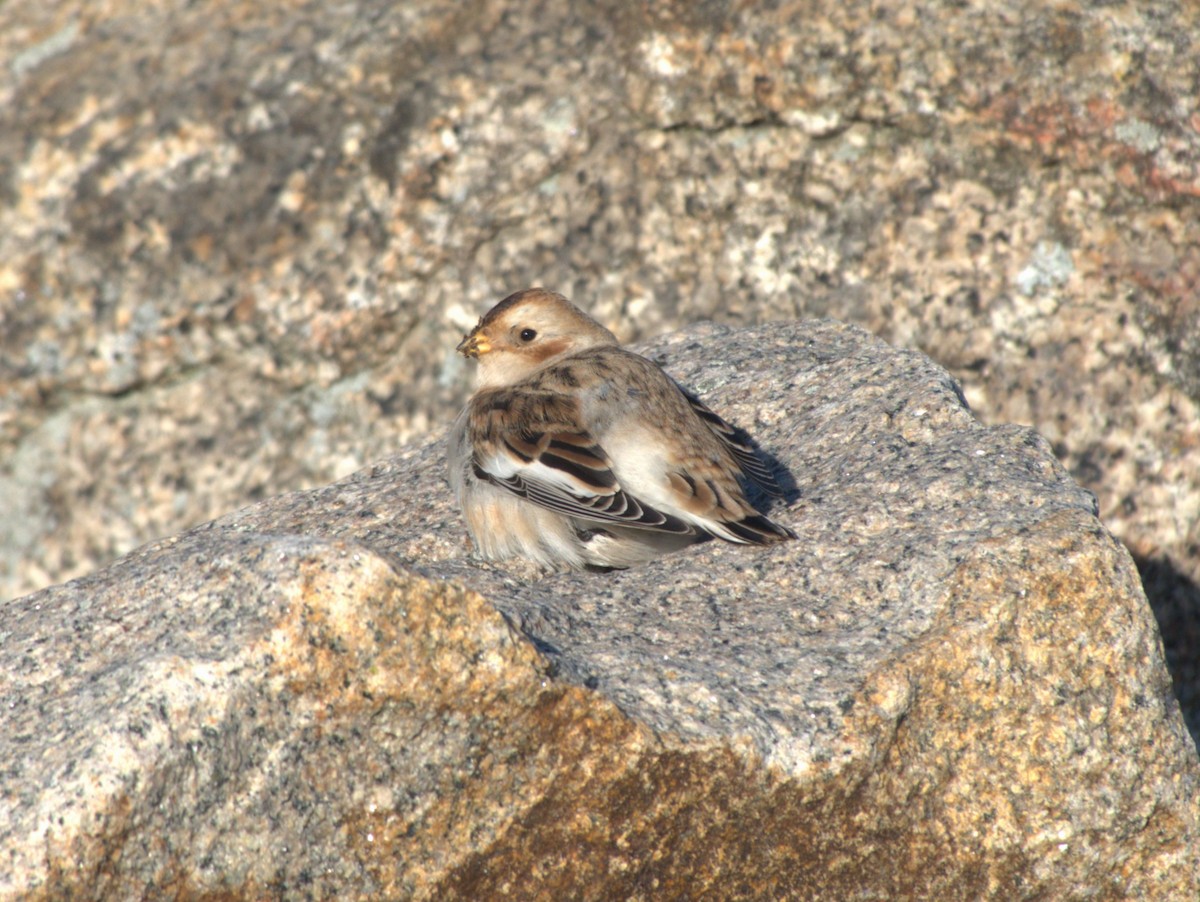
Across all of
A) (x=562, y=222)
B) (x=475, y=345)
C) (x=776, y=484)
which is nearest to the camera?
(x=776, y=484)

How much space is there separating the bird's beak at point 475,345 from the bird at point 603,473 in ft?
1.60

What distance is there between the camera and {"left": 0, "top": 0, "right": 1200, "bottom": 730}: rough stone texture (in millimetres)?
6039

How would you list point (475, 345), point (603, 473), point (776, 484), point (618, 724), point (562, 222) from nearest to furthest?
point (618, 724)
point (603, 473)
point (776, 484)
point (475, 345)
point (562, 222)

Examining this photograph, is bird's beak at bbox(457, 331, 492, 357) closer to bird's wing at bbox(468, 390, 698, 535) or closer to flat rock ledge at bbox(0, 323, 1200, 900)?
bird's wing at bbox(468, 390, 698, 535)

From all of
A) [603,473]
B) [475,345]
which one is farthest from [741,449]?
[475,345]

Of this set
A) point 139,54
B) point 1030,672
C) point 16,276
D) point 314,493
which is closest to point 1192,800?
→ point 1030,672

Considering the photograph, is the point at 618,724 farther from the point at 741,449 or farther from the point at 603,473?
the point at 741,449

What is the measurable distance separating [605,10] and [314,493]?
316 centimetres

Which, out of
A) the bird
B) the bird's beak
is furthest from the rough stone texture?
the bird

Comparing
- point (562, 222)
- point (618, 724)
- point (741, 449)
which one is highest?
point (618, 724)

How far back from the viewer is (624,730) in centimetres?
324

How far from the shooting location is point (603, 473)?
14.3 feet

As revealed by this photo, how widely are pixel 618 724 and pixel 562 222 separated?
12.9 feet

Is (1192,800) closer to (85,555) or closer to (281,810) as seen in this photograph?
(281,810)
